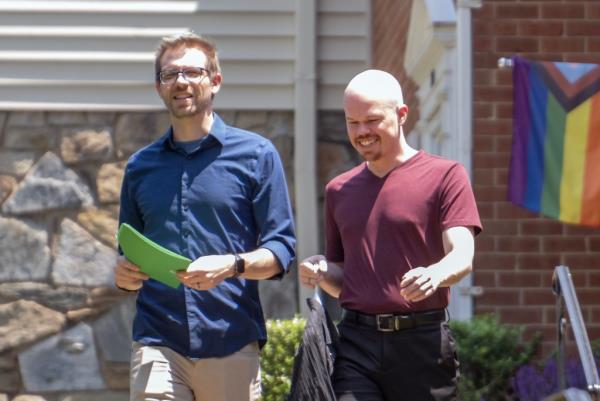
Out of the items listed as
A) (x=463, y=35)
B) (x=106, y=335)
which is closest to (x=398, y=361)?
(x=463, y=35)

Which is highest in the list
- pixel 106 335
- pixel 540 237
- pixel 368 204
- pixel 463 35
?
pixel 463 35

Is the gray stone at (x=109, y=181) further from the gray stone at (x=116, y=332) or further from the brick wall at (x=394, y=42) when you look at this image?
the brick wall at (x=394, y=42)

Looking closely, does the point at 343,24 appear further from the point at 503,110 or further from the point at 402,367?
the point at 402,367

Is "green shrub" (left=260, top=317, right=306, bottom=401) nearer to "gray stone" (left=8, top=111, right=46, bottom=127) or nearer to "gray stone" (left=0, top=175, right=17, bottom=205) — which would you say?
"gray stone" (left=0, top=175, right=17, bottom=205)

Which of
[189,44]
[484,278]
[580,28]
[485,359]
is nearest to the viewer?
[189,44]

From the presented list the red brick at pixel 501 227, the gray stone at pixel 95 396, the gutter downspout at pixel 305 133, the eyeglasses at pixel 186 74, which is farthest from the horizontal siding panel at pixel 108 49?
the eyeglasses at pixel 186 74

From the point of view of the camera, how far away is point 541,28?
28.2 feet

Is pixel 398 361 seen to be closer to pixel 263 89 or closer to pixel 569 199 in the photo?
pixel 569 199

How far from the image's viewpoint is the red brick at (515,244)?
333 inches

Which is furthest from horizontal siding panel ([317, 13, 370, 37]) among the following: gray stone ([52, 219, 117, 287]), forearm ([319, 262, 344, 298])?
forearm ([319, 262, 344, 298])

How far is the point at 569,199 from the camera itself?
8.01 meters

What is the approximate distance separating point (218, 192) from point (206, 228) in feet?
0.46

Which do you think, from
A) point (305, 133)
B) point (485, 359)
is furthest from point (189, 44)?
point (305, 133)

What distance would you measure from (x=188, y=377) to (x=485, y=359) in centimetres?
299
